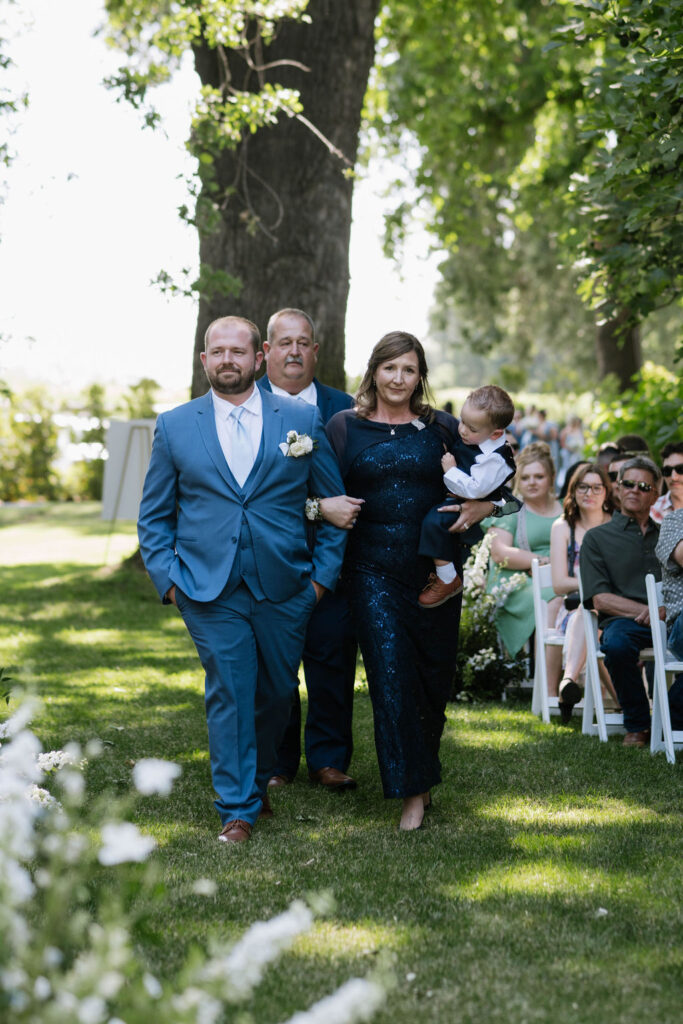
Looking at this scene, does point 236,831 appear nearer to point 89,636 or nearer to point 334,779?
point 334,779

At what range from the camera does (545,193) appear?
70.3 feet

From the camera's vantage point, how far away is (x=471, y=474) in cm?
579

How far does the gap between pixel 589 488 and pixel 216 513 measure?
14.1ft

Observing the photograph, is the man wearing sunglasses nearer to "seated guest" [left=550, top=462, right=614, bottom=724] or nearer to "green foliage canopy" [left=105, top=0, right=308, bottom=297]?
"seated guest" [left=550, top=462, right=614, bottom=724]

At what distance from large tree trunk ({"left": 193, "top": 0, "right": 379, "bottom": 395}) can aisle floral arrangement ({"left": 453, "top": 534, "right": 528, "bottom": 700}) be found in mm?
4294

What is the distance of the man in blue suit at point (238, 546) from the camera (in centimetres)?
575

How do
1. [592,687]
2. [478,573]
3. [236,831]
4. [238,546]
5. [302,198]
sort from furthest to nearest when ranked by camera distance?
1. [302,198]
2. [478,573]
3. [592,687]
4. [238,546]
5. [236,831]

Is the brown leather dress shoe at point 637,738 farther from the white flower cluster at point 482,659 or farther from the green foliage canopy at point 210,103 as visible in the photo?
the green foliage canopy at point 210,103

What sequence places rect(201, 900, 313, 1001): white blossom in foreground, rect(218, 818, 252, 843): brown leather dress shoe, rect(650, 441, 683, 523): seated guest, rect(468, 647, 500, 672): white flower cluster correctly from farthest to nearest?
rect(468, 647, 500, 672): white flower cluster
rect(650, 441, 683, 523): seated guest
rect(218, 818, 252, 843): brown leather dress shoe
rect(201, 900, 313, 1001): white blossom in foreground

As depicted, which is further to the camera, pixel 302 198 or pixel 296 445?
pixel 302 198

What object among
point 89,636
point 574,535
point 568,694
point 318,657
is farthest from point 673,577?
point 89,636

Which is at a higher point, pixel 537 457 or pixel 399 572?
pixel 537 457

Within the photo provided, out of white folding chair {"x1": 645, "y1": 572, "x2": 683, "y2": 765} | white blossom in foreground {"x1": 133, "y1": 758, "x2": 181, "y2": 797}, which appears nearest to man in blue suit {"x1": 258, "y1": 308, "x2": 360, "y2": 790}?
white folding chair {"x1": 645, "y1": 572, "x2": 683, "y2": 765}

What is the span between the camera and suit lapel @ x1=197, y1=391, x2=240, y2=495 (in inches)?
228
